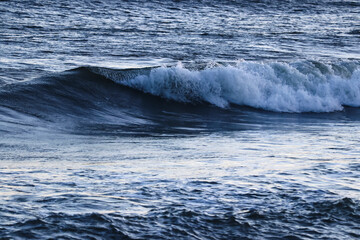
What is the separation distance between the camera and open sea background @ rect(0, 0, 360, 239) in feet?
15.2

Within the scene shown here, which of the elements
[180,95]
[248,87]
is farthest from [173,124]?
[248,87]

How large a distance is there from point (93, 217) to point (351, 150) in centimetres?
456

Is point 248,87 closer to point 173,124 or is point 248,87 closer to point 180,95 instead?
point 180,95

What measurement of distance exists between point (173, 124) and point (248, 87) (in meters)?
3.72

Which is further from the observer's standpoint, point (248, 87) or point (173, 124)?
point (248, 87)

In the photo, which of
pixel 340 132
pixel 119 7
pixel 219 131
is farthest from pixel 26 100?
pixel 119 7

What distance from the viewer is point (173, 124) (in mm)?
11539

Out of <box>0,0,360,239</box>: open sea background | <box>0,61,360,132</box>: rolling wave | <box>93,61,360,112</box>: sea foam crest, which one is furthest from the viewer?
<box>93,61,360,112</box>: sea foam crest

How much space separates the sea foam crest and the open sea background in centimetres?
3

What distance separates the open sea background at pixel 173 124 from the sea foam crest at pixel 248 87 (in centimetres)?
3

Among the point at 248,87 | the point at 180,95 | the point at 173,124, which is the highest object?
the point at 248,87

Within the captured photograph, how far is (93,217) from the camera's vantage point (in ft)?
14.6

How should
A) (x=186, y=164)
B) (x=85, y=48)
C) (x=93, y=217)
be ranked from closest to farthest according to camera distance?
(x=93, y=217), (x=186, y=164), (x=85, y=48)

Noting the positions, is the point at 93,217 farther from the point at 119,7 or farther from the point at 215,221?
the point at 119,7
